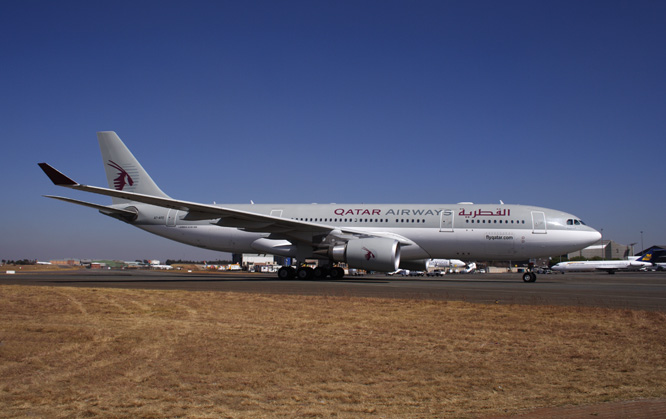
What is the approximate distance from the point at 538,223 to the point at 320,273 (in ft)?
35.6

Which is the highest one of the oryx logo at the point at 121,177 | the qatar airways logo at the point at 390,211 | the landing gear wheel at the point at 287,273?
the oryx logo at the point at 121,177

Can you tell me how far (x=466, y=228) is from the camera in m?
26.0

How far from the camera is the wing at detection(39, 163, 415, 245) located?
21750 mm

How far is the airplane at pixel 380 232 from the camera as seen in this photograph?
2411cm

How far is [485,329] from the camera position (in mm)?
8766

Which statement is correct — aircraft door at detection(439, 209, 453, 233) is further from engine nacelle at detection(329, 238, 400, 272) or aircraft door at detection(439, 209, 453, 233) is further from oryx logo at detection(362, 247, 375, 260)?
oryx logo at detection(362, 247, 375, 260)

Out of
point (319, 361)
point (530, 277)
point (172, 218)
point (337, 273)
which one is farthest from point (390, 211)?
point (319, 361)

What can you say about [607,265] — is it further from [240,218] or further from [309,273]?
[240,218]

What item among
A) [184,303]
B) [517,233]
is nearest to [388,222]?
[517,233]

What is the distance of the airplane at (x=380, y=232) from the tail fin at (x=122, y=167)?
0.72 m

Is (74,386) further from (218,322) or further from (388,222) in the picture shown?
(388,222)

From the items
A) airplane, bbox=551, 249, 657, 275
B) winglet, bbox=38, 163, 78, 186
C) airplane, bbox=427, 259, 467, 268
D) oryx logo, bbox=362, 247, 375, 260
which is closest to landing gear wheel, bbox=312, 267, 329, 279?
oryx logo, bbox=362, 247, 375, 260

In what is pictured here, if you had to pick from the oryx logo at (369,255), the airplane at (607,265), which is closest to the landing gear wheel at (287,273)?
the oryx logo at (369,255)

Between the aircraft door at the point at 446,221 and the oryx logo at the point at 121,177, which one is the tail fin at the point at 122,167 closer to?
the oryx logo at the point at 121,177
